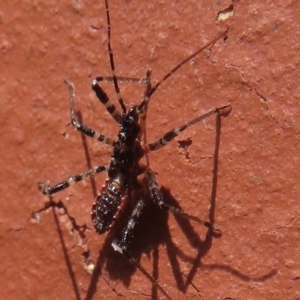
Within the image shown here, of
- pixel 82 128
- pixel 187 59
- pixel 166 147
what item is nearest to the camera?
pixel 187 59

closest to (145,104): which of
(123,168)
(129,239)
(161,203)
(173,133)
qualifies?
(173,133)

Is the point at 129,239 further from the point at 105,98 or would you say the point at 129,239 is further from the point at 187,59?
the point at 187,59

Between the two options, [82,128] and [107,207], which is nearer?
[107,207]

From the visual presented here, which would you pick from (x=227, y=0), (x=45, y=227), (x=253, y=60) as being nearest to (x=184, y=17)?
(x=227, y=0)

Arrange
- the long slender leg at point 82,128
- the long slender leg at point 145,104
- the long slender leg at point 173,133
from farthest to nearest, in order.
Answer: the long slender leg at point 82,128, the long slender leg at point 145,104, the long slender leg at point 173,133

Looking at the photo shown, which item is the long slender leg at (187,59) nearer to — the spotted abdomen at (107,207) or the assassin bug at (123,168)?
the assassin bug at (123,168)

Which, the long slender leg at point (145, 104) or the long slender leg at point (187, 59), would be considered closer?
the long slender leg at point (187, 59)

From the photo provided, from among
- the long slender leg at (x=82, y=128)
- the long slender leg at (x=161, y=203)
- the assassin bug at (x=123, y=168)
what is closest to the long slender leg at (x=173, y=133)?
the assassin bug at (x=123, y=168)
